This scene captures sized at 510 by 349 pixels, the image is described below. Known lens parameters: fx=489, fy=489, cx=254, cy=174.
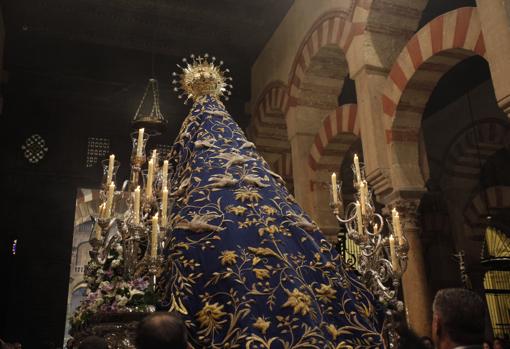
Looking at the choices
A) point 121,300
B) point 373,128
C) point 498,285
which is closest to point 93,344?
point 121,300

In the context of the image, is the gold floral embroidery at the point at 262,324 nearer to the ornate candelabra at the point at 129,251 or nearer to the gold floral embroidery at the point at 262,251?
the gold floral embroidery at the point at 262,251

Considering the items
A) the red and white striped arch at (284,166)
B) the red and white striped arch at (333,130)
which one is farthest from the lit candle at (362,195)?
the red and white striped arch at (284,166)

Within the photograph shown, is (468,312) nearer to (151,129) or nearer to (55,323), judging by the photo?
(151,129)

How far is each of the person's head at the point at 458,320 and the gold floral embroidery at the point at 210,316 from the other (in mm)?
621

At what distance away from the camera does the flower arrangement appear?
2543 millimetres

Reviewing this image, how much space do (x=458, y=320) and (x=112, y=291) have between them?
188 centimetres

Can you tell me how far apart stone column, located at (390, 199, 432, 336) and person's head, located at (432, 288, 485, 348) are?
13.8 ft

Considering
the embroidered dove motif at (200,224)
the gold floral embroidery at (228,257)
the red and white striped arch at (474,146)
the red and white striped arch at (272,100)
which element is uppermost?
the red and white striped arch at (272,100)

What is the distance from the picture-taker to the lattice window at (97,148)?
9641 millimetres

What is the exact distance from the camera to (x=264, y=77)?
974 cm

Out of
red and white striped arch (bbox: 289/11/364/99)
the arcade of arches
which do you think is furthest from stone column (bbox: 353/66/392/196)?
red and white striped arch (bbox: 289/11/364/99)

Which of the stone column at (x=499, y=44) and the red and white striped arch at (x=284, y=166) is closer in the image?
the stone column at (x=499, y=44)

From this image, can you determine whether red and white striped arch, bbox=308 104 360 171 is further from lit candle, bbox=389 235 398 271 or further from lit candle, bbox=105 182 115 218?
lit candle, bbox=105 182 115 218

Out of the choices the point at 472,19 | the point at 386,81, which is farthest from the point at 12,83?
the point at 472,19
